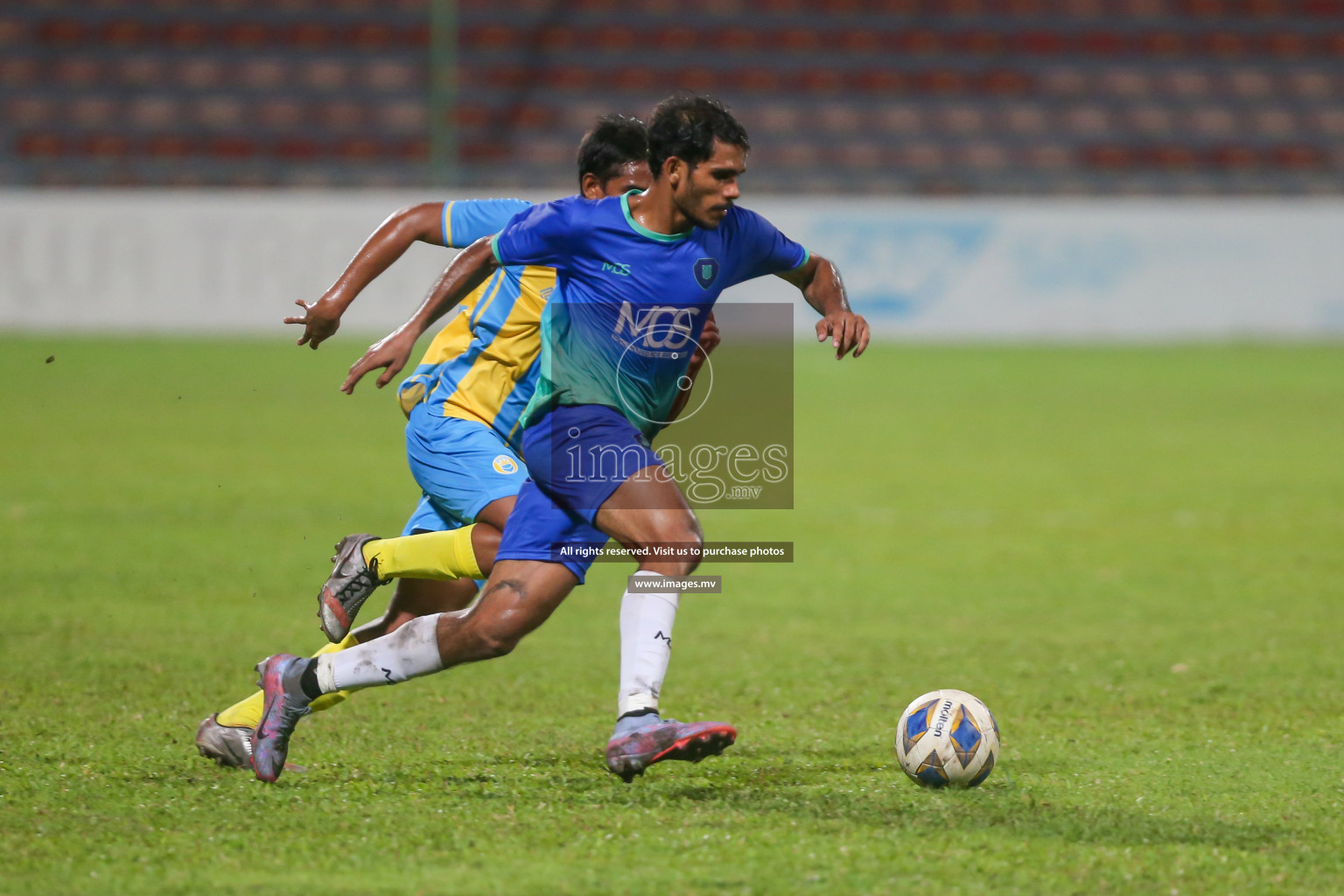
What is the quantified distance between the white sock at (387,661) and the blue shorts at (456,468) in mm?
548

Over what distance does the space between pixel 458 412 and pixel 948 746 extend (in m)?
1.86

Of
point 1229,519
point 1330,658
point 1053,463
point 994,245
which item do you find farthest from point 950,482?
point 994,245

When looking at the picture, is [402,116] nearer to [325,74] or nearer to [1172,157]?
[325,74]

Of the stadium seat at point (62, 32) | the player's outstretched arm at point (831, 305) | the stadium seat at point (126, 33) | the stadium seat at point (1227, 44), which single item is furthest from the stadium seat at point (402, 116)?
the player's outstretched arm at point (831, 305)

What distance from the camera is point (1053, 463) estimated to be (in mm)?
11609

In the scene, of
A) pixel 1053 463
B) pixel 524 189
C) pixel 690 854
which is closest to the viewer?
pixel 690 854

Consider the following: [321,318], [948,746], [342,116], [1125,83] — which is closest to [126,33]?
[342,116]

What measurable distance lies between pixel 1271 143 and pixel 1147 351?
6174mm

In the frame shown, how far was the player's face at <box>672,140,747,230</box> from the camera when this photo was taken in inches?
159

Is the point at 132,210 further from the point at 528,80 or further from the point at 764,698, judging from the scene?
the point at 764,698

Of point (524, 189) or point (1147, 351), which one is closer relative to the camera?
point (1147, 351)

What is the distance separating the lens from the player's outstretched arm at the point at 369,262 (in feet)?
13.6

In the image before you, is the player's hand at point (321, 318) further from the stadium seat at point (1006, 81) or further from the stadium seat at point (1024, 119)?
the stadium seat at point (1006, 81)

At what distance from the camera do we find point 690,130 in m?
4.04
